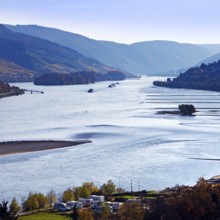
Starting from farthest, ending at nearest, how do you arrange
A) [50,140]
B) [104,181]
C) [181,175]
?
[50,140] → [181,175] → [104,181]

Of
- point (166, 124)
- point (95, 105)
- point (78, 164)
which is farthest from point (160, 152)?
point (95, 105)

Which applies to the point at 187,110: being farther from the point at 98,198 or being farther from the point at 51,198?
the point at 98,198

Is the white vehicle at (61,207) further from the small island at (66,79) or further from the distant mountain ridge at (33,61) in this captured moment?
the distant mountain ridge at (33,61)

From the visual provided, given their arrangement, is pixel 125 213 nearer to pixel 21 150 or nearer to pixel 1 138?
pixel 21 150

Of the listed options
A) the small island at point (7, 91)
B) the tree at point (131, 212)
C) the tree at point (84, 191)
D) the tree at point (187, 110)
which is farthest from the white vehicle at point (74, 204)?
the small island at point (7, 91)

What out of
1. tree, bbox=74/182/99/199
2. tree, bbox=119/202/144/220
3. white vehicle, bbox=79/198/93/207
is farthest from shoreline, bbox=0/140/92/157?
tree, bbox=119/202/144/220

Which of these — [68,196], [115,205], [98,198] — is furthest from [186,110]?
[115,205]

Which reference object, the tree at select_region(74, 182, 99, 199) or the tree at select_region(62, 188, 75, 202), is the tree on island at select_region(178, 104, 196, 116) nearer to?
the tree at select_region(74, 182, 99, 199)
